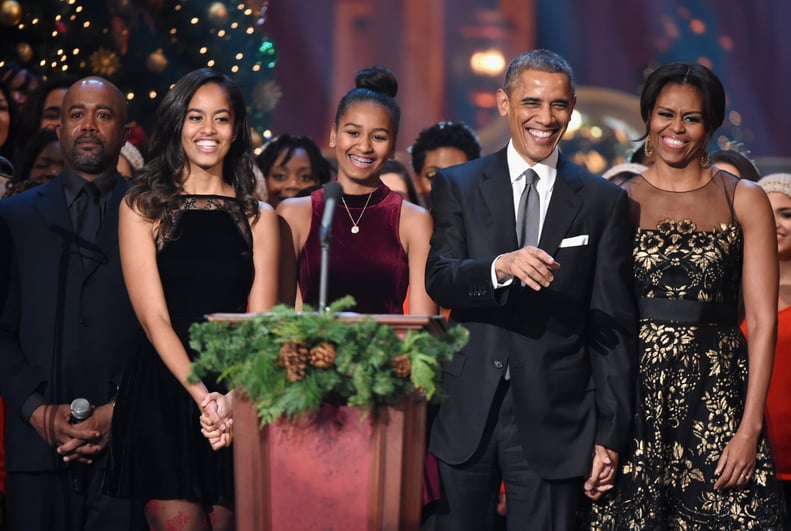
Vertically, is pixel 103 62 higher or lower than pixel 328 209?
higher

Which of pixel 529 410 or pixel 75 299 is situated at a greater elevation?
pixel 75 299

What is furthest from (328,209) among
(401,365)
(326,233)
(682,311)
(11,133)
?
(11,133)

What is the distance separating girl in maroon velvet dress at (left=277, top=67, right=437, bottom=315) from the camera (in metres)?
4.07

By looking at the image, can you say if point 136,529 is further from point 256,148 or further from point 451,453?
point 256,148

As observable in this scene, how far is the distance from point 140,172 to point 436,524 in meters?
1.53

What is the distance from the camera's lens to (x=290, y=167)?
5.80m

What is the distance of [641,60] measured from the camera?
37.9 ft

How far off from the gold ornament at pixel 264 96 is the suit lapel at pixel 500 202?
3.87m

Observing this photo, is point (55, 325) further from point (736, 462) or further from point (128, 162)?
point (736, 462)

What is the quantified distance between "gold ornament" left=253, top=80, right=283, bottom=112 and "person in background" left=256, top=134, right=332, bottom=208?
60.5 inches

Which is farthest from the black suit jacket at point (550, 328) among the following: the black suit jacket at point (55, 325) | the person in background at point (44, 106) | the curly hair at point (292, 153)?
the person in background at point (44, 106)

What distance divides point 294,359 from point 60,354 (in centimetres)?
165

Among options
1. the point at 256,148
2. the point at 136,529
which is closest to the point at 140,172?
the point at 136,529

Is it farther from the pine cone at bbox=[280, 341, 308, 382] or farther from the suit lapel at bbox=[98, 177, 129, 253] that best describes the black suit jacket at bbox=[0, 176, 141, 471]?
the pine cone at bbox=[280, 341, 308, 382]
